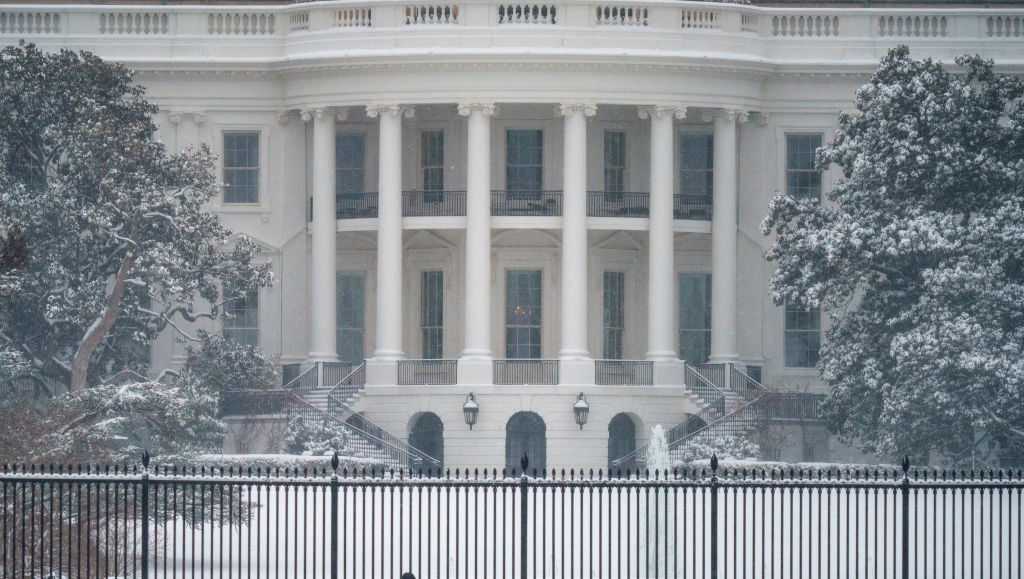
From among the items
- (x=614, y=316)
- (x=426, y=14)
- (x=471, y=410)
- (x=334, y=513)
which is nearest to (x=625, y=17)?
(x=426, y=14)

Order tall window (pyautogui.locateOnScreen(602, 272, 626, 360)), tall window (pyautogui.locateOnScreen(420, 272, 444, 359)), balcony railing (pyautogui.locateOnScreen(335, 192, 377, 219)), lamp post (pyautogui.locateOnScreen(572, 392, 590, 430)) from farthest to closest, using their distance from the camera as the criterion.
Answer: tall window (pyautogui.locateOnScreen(602, 272, 626, 360))
tall window (pyautogui.locateOnScreen(420, 272, 444, 359))
balcony railing (pyautogui.locateOnScreen(335, 192, 377, 219))
lamp post (pyautogui.locateOnScreen(572, 392, 590, 430))

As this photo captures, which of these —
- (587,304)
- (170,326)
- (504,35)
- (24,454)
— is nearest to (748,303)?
(587,304)

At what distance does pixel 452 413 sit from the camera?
71.6 metres

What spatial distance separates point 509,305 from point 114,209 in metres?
12.2

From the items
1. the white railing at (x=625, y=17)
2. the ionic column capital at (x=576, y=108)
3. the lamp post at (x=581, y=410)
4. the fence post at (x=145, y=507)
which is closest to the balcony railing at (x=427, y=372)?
the lamp post at (x=581, y=410)

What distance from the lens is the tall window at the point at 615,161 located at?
7519 centimetres

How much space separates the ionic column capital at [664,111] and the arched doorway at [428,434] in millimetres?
8443

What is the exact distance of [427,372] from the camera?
7250cm

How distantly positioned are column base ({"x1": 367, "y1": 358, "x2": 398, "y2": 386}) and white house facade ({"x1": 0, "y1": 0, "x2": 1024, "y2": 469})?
9cm

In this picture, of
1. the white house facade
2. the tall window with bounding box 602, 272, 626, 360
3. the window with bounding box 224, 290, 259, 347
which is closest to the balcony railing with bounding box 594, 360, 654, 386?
the white house facade

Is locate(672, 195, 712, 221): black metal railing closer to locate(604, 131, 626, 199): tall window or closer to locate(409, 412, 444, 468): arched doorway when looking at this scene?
locate(604, 131, 626, 199): tall window

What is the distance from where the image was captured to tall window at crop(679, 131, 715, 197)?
248ft

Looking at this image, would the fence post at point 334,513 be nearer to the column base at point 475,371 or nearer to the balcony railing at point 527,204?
the column base at point 475,371

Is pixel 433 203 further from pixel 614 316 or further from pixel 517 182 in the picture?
pixel 614 316
